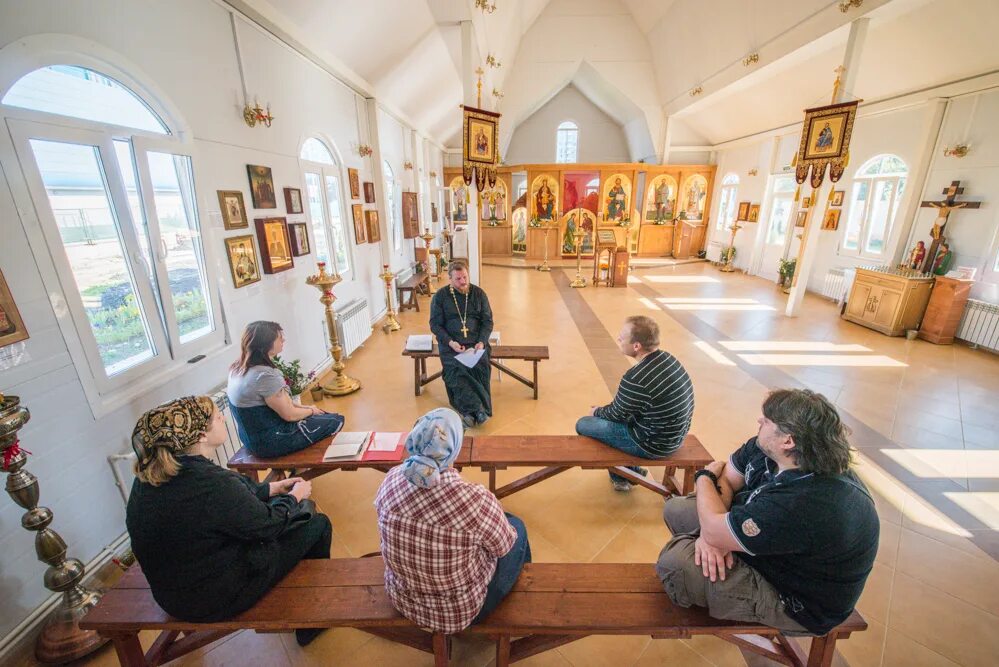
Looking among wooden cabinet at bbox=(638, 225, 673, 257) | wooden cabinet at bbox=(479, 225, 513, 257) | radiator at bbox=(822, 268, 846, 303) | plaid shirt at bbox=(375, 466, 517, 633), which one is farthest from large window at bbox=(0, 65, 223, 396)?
wooden cabinet at bbox=(638, 225, 673, 257)

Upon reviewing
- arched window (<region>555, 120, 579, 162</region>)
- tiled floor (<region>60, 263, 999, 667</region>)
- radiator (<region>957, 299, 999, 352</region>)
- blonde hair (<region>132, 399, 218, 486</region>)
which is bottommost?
tiled floor (<region>60, 263, 999, 667</region>)

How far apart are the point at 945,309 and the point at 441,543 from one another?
9.15m

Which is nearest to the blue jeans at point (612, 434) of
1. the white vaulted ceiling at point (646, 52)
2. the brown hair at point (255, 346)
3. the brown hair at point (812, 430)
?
the brown hair at point (812, 430)

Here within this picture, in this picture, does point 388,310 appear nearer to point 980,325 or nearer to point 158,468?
point 158,468

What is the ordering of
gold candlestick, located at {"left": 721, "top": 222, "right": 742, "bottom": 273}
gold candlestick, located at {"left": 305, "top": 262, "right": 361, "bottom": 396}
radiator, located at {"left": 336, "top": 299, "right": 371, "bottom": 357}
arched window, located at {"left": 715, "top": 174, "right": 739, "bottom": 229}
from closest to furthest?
gold candlestick, located at {"left": 305, "top": 262, "right": 361, "bottom": 396}
radiator, located at {"left": 336, "top": 299, "right": 371, "bottom": 357}
gold candlestick, located at {"left": 721, "top": 222, "right": 742, "bottom": 273}
arched window, located at {"left": 715, "top": 174, "right": 739, "bottom": 229}

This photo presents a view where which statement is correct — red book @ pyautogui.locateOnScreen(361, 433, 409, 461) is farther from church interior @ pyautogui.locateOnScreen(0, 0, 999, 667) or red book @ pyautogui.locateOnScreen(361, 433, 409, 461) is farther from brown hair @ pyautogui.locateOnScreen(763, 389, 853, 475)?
brown hair @ pyautogui.locateOnScreen(763, 389, 853, 475)

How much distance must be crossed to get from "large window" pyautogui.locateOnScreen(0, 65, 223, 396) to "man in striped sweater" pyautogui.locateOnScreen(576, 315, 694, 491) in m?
3.36

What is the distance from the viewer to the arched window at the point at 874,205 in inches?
328

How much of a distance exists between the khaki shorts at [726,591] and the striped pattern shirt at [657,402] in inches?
35.7

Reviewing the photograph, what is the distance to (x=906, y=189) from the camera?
25.6 feet

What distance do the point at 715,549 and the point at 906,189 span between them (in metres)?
9.74

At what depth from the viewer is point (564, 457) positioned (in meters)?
2.90

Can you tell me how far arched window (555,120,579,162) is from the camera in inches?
688

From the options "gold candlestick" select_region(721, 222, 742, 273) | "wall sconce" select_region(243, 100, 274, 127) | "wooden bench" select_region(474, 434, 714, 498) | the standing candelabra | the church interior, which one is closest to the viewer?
the standing candelabra
